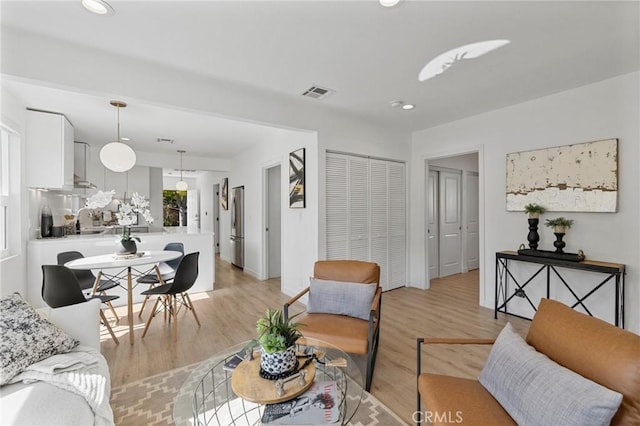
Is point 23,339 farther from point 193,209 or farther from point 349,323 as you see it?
point 193,209

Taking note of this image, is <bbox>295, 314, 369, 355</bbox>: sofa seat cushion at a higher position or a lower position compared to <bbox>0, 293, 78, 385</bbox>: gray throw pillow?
lower

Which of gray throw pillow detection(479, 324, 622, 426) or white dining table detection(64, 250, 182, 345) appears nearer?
gray throw pillow detection(479, 324, 622, 426)

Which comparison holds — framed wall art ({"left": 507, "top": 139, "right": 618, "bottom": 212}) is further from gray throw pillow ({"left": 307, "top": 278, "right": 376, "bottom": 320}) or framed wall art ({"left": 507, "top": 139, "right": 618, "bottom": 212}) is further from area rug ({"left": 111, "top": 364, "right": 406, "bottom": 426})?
area rug ({"left": 111, "top": 364, "right": 406, "bottom": 426})

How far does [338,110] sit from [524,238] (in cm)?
281

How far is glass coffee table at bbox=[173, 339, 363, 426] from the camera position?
4.58 ft

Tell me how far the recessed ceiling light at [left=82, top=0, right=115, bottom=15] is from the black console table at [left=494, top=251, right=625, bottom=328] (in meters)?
4.25

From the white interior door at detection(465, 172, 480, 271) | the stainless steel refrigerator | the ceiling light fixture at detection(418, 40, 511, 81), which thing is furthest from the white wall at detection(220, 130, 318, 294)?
the white interior door at detection(465, 172, 480, 271)

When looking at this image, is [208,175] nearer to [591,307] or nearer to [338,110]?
[338,110]

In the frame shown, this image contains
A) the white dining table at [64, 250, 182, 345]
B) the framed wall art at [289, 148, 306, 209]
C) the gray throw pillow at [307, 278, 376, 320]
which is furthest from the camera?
the framed wall art at [289, 148, 306, 209]

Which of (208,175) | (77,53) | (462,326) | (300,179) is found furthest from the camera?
(208,175)

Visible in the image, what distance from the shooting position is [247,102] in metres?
3.14

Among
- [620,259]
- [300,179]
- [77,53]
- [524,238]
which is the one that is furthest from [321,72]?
[620,259]

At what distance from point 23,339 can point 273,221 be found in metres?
4.06

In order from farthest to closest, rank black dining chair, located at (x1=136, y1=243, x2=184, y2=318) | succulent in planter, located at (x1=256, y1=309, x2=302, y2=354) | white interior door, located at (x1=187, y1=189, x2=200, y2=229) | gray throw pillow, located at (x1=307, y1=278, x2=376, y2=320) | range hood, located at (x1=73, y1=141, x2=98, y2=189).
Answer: white interior door, located at (x1=187, y1=189, x2=200, y2=229) < range hood, located at (x1=73, y1=141, x2=98, y2=189) < black dining chair, located at (x1=136, y1=243, x2=184, y2=318) < gray throw pillow, located at (x1=307, y1=278, x2=376, y2=320) < succulent in planter, located at (x1=256, y1=309, x2=302, y2=354)
